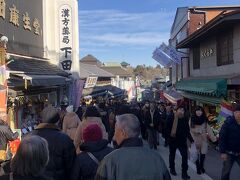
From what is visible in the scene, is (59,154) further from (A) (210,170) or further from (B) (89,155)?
(A) (210,170)

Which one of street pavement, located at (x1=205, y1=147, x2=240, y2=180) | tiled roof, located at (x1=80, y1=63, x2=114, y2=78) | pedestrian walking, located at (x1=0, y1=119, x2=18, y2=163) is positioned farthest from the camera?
tiled roof, located at (x1=80, y1=63, x2=114, y2=78)

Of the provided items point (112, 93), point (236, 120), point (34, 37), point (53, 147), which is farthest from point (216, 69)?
point (112, 93)

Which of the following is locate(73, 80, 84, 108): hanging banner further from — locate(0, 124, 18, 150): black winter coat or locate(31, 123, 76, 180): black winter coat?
locate(31, 123, 76, 180): black winter coat

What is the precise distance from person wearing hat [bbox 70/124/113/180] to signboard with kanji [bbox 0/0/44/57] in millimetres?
11758

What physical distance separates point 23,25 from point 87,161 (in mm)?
14877

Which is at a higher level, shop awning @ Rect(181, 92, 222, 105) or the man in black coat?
shop awning @ Rect(181, 92, 222, 105)

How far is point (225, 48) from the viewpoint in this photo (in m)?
16.5

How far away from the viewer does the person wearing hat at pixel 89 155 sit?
4.99 meters

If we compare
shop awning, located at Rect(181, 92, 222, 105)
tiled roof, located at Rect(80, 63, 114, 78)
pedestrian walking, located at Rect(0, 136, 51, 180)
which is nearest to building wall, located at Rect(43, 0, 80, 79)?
shop awning, located at Rect(181, 92, 222, 105)

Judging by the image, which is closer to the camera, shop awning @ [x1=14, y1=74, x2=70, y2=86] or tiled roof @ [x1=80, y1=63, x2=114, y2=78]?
shop awning @ [x1=14, y1=74, x2=70, y2=86]

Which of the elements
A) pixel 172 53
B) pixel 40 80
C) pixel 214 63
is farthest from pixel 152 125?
pixel 172 53

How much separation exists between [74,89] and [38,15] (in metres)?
3.99

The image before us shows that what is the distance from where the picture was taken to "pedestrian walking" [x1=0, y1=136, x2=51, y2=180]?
3521mm

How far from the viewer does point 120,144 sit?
12.8 ft
